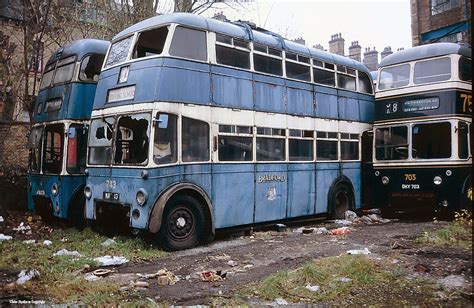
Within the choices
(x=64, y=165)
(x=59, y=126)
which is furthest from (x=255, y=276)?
(x=59, y=126)

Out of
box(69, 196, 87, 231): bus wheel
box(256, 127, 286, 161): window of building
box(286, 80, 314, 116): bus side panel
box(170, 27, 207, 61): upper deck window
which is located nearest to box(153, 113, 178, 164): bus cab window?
box(170, 27, 207, 61): upper deck window

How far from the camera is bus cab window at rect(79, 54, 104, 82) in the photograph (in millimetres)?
10070

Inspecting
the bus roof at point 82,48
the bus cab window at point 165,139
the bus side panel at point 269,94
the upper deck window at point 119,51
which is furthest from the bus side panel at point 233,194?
the bus roof at point 82,48

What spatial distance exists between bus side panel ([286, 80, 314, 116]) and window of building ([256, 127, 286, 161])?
2.34ft

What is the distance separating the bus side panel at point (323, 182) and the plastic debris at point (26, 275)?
22.8ft

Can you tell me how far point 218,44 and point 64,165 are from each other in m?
4.37

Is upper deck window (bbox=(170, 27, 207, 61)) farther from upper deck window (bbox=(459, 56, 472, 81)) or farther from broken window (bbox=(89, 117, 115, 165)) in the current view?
upper deck window (bbox=(459, 56, 472, 81))

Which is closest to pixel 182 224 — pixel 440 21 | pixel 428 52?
pixel 428 52

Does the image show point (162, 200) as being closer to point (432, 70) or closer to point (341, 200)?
point (341, 200)

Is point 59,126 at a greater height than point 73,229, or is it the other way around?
point 59,126

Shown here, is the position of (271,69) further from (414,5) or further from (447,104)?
(414,5)

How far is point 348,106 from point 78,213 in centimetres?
767

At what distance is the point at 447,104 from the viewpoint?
10.8 meters

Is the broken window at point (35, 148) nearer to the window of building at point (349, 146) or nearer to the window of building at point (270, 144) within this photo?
the window of building at point (270, 144)
